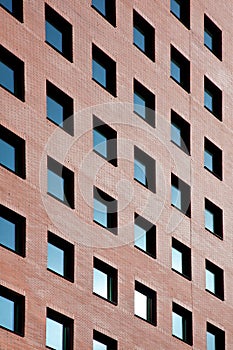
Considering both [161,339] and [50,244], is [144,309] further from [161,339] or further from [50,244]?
[50,244]

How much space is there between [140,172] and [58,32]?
5.64 m

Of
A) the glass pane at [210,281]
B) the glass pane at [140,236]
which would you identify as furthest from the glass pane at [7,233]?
the glass pane at [210,281]

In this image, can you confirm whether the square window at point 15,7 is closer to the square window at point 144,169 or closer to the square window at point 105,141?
the square window at point 105,141

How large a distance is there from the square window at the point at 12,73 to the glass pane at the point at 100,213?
4.64 m

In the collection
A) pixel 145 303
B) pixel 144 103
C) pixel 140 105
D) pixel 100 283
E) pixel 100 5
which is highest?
pixel 100 5

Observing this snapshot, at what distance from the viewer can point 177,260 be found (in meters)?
53.0

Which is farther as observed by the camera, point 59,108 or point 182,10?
point 182,10

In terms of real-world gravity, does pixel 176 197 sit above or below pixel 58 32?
below

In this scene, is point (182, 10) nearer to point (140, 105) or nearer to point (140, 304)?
point (140, 105)

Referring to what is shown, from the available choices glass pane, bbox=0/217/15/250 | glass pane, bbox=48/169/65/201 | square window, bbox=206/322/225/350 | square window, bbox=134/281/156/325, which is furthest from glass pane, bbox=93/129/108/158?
square window, bbox=206/322/225/350

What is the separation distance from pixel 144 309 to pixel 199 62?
10.8 metres

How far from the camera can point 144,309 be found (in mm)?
50469

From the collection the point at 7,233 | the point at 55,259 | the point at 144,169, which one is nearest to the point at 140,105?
the point at 144,169

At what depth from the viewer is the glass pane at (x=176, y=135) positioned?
54188 mm
